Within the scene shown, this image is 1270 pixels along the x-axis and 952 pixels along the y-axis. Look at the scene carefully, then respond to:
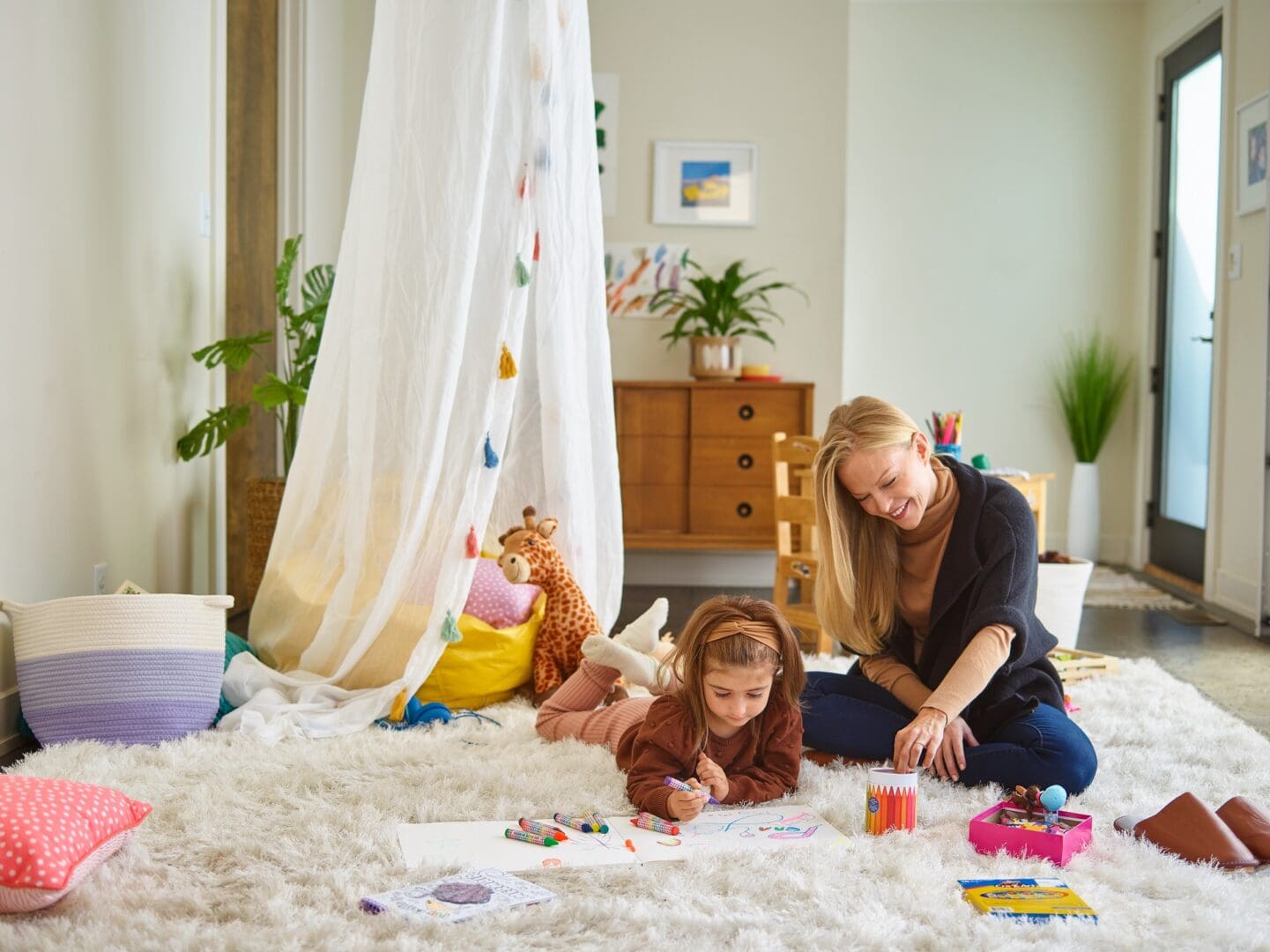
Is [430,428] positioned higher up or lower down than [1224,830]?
higher up

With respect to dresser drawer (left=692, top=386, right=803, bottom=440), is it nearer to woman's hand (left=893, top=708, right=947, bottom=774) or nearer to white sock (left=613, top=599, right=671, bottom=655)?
white sock (left=613, top=599, right=671, bottom=655)

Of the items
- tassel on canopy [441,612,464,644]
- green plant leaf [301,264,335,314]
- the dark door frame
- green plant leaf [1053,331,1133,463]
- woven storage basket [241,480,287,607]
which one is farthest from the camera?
green plant leaf [1053,331,1133,463]

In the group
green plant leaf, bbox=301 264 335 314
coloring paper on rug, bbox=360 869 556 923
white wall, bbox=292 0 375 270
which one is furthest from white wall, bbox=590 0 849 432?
coloring paper on rug, bbox=360 869 556 923

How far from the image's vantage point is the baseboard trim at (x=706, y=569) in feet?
18.4

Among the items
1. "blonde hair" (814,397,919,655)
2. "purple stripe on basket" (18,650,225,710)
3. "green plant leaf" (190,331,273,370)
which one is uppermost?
"green plant leaf" (190,331,273,370)

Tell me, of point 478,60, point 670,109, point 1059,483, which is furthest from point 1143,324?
point 478,60

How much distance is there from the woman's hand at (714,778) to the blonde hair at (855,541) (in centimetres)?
42

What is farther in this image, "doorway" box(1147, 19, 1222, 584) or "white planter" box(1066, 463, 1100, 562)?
"white planter" box(1066, 463, 1100, 562)

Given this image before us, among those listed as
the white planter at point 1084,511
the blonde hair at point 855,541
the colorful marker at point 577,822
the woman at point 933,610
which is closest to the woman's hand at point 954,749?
the woman at point 933,610

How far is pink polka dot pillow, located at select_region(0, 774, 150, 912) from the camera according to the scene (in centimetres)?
164

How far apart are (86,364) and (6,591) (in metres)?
0.63

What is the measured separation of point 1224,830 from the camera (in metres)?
1.95

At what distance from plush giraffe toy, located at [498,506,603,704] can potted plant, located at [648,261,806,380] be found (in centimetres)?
240

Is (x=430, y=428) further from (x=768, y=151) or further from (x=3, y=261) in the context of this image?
(x=768, y=151)
